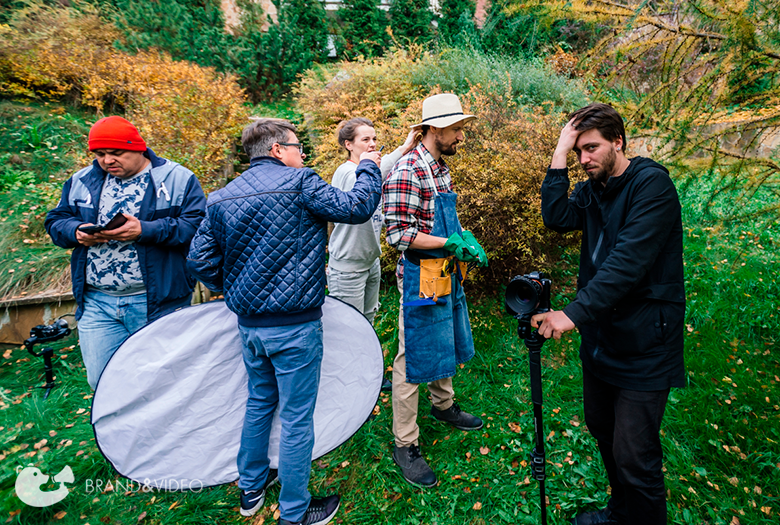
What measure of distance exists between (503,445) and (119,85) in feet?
29.4

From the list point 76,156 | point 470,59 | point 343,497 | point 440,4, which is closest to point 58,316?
point 76,156

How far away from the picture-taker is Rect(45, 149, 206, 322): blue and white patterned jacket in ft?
8.34

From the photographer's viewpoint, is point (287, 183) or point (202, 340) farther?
point (202, 340)

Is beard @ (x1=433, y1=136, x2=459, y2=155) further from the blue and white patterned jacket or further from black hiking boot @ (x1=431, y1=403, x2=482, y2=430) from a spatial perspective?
black hiking boot @ (x1=431, y1=403, x2=482, y2=430)

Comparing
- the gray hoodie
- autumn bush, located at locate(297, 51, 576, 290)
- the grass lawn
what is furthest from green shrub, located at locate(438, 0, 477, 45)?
the grass lawn

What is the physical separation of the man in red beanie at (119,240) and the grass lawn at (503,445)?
85cm

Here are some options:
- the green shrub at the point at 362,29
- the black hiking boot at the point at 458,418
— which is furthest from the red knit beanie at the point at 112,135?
the green shrub at the point at 362,29

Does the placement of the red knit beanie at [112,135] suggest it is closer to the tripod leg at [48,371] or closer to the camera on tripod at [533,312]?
the tripod leg at [48,371]

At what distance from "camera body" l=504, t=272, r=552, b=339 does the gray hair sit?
1463 millimetres

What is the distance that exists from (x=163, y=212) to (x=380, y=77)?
619 centimetres

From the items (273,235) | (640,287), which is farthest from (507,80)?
(273,235)

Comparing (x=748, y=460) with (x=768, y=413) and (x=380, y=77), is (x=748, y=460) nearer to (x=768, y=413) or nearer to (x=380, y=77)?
(x=768, y=413)

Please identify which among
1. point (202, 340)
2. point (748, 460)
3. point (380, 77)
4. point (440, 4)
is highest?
point (440, 4)

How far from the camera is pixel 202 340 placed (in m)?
2.47
